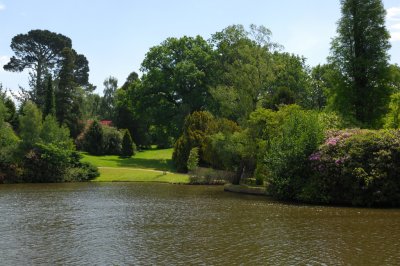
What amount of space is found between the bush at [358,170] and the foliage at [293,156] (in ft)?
2.79

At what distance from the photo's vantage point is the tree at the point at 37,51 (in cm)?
8094

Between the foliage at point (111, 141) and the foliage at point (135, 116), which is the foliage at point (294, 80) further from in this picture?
the foliage at point (111, 141)

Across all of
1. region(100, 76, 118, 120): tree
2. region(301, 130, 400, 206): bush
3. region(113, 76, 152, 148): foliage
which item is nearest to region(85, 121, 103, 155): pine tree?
region(113, 76, 152, 148): foliage

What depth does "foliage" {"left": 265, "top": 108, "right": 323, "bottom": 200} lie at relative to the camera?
27.7 meters

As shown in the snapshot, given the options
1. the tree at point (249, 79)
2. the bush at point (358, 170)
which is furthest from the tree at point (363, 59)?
the bush at point (358, 170)

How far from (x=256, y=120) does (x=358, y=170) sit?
10.1 meters

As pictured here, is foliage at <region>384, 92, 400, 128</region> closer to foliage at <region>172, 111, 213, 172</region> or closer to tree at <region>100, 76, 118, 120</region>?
foliage at <region>172, 111, 213, 172</region>

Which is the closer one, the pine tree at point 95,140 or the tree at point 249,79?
the tree at point 249,79

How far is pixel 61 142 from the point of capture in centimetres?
4600

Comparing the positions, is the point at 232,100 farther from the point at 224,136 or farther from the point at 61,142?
the point at 61,142

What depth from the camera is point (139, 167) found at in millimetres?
53281

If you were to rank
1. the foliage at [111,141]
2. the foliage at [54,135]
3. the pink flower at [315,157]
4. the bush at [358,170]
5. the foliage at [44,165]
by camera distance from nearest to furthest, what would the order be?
1. the bush at [358,170]
2. the pink flower at [315,157]
3. the foliage at [44,165]
4. the foliage at [54,135]
5. the foliage at [111,141]

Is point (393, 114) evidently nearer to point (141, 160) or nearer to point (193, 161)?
point (193, 161)

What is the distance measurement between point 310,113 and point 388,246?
1606 centimetres
